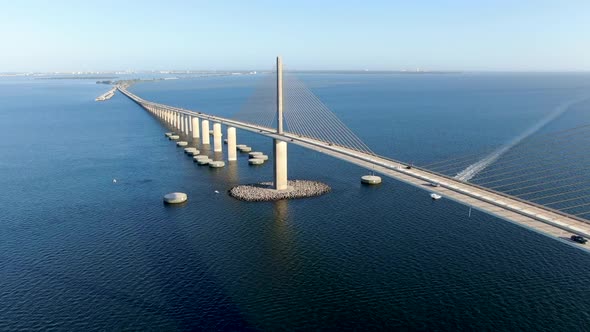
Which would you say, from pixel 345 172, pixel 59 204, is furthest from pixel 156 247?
pixel 345 172

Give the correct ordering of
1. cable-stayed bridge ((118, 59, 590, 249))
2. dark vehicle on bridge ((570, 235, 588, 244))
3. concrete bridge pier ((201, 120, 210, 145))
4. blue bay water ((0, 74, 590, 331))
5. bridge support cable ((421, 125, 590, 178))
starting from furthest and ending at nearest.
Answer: concrete bridge pier ((201, 120, 210, 145)) → bridge support cable ((421, 125, 590, 178)) → blue bay water ((0, 74, 590, 331)) → cable-stayed bridge ((118, 59, 590, 249)) → dark vehicle on bridge ((570, 235, 588, 244))

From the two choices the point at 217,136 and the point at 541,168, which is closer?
the point at 541,168

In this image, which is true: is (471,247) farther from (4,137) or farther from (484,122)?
(4,137)

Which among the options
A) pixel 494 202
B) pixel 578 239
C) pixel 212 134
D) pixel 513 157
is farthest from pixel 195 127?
pixel 578 239

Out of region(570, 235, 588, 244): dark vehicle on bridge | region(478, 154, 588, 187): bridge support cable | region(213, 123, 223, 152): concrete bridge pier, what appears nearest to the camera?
region(570, 235, 588, 244): dark vehicle on bridge

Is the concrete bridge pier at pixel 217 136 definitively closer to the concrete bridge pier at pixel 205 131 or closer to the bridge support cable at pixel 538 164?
the concrete bridge pier at pixel 205 131

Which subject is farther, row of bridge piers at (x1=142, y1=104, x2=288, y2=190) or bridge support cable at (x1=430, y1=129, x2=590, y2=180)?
bridge support cable at (x1=430, y1=129, x2=590, y2=180)

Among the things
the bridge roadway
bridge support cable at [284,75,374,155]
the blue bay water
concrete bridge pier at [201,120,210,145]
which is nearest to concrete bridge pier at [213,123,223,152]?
concrete bridge pier at [201,120,210,145]

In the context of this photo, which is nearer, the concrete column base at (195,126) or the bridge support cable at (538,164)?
the bridge support cable at (538,164)

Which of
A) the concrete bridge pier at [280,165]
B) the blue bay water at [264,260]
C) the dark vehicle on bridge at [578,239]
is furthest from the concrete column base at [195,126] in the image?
the dark vehicle on bridge at [578,239]

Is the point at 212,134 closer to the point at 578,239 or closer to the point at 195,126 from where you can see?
the point at 195,126

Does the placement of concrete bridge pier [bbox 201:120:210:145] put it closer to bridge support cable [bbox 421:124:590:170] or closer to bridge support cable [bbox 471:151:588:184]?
bridge support cable [bbox 421:124:590:170]
